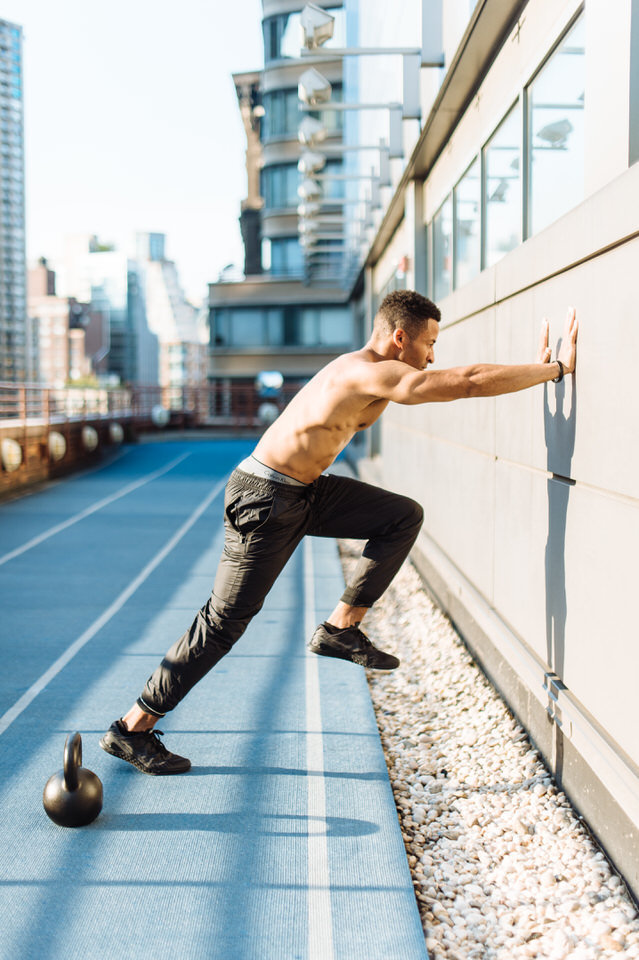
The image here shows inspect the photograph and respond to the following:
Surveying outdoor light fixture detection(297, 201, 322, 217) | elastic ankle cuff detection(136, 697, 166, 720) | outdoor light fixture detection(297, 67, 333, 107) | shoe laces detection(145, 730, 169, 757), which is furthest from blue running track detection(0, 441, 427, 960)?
outdoor light fixture detection(297, 201, 322, 217)

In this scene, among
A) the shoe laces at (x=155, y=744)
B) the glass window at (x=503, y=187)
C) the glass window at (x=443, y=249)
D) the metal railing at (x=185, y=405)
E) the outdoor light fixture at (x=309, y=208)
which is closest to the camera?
the shoe laces at (x=155, y=744)

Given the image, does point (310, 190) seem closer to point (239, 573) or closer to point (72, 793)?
point (239, 573)

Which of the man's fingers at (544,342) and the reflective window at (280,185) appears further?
the reflective window at (280,185)

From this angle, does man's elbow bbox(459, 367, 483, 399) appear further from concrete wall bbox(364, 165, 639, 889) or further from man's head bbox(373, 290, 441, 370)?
concrete wall bbox(364, 165, 639, 889)

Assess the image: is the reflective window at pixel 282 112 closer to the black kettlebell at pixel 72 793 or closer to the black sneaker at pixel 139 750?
the black sneaker at pixel 139 750

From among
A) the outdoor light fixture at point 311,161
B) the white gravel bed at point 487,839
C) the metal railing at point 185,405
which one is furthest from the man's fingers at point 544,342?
the metal railing at point 185,405

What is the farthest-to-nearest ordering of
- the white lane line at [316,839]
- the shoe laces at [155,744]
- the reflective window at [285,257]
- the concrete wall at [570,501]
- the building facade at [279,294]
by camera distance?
1. the reflective window at [285,257]
2. the building facade at [279,294]
3. the shoe laces at [155,744]
4. the concrete wall at [570,501]
5. the white lane line at [316,839]

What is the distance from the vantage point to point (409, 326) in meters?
4.05

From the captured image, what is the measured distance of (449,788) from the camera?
4.44 meters

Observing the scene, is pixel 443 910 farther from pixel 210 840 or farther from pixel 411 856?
pixel 210 840

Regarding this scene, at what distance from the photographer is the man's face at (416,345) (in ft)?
13.3

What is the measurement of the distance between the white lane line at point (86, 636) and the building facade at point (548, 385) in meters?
2.82

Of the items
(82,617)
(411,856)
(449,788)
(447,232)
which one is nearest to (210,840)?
(411,856)

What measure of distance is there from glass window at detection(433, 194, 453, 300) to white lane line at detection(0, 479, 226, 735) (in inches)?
169
